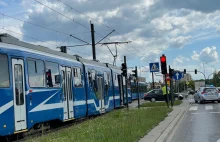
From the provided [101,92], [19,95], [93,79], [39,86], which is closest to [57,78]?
[39,86]

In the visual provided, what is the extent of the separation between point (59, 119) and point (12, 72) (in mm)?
4512

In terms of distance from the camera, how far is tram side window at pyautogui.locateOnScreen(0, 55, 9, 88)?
1159cm

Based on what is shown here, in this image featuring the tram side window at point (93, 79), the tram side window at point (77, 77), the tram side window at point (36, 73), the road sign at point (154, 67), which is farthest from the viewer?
the road sign at point (154, 67)

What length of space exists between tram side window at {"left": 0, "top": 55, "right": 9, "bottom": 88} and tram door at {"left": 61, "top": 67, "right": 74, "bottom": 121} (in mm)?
5087

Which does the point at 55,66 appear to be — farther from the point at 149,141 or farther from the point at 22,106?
the point at 149,141

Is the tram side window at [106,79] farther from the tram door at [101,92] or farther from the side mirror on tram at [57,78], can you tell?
the side mirror on tram at [57,78]

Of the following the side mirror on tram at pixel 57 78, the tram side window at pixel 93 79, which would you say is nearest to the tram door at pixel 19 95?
the side mirror on tram at pixel 57 78

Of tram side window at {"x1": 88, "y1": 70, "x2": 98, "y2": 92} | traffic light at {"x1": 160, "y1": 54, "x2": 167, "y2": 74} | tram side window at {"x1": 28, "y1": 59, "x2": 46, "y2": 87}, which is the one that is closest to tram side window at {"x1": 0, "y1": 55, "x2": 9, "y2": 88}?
tram side window at {"x1": 28, "y1": 59, "x2": 46, "y2": 87}

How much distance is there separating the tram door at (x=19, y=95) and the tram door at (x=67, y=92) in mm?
4135

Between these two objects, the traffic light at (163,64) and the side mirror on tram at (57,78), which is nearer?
the side mirror on tram at (57,78)

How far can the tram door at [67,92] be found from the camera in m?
16.9

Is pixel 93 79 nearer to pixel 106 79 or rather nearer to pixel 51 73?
pixel 106 79

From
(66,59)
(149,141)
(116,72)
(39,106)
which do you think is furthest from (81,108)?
(116,72)

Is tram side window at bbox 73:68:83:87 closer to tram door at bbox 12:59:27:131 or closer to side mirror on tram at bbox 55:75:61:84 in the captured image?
side mirror on tram at bbox 55:75:61:84
